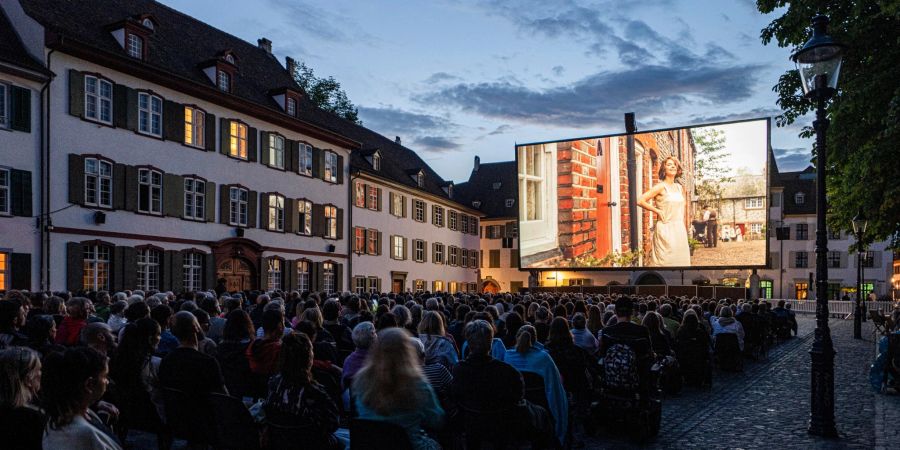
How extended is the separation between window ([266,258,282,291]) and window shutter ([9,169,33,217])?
12122 mm

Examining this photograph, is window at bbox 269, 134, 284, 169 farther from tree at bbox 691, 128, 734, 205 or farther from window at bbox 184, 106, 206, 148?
tree at bbox 691, 128, 734, 205

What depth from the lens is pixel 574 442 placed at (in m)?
8.62

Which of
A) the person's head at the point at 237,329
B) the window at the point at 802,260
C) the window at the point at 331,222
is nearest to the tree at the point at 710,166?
the window at the point at 331,222

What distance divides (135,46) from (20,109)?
596 cm

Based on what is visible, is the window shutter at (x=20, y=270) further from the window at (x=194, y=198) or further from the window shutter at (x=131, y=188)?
the window at (x=194, y=198)

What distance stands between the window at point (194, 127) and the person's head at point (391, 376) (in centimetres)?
2668

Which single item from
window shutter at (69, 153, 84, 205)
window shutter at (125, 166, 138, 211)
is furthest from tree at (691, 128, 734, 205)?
window shutter at (69, 153, 84, 205)

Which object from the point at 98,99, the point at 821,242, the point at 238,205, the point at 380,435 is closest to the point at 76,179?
the point at 98,99

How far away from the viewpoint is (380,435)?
4.60 metres

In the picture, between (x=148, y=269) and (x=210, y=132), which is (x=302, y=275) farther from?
(x=148, y=269)

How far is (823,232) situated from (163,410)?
7933mm

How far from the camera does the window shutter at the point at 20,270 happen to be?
862 inches

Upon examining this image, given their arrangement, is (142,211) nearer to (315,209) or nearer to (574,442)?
(315,209)

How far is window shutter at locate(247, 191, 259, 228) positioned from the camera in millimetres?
32188
